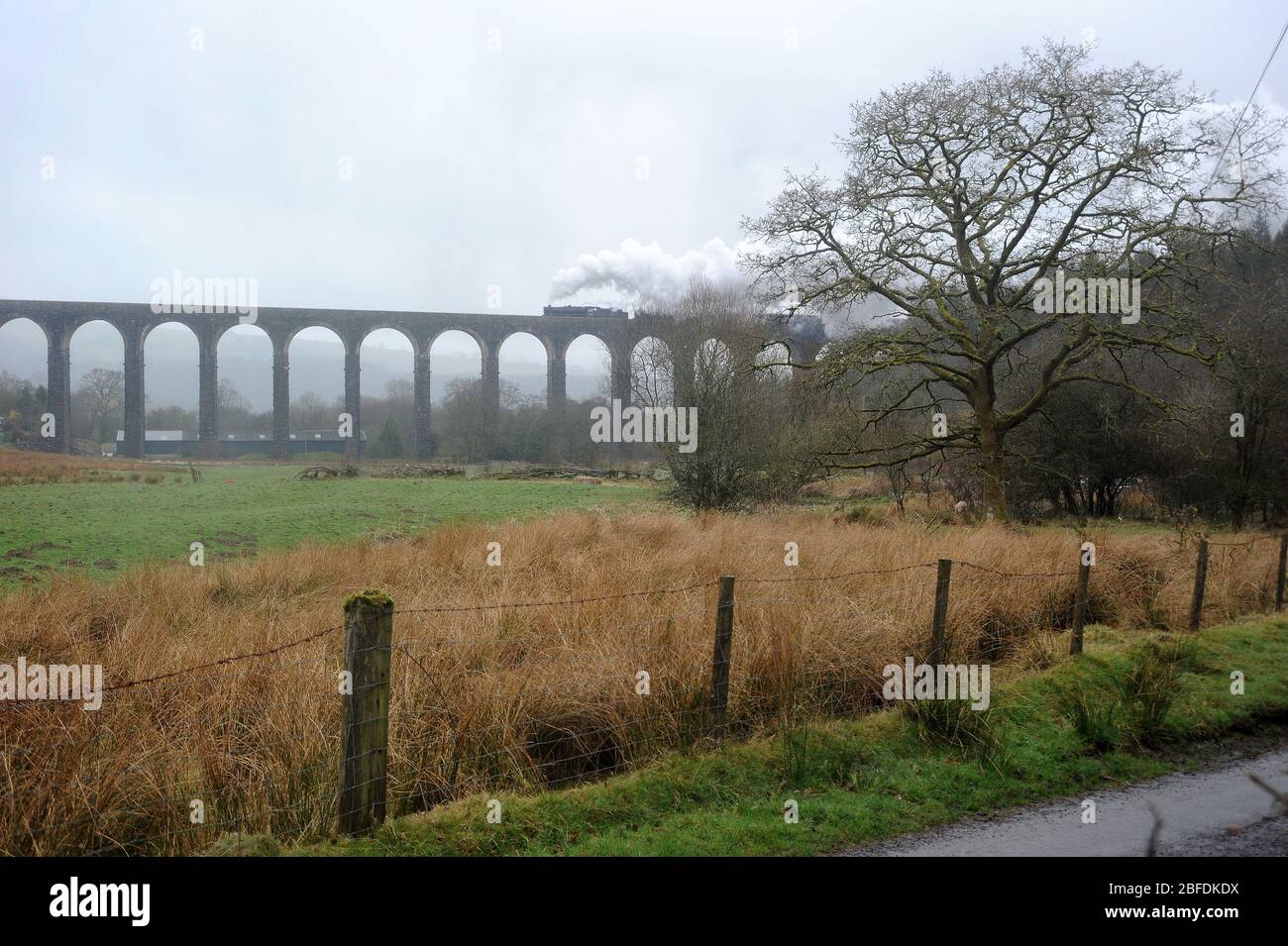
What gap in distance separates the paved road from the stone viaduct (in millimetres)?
49398

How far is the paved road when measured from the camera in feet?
13.3

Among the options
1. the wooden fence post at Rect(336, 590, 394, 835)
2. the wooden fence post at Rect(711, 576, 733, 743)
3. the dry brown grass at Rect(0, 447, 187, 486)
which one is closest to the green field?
the dry brown grass at Rect(0, 447, 187, 486)

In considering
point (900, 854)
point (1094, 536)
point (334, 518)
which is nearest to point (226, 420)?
point (334, 518)

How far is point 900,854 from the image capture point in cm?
403

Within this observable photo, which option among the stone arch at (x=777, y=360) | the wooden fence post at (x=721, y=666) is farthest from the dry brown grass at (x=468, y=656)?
the stone arch at (x=777, y=360)

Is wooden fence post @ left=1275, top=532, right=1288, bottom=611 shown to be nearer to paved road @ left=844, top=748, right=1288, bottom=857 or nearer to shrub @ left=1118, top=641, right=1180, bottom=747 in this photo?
shrub @ left=1118, top=641, right=1180, bottom=747

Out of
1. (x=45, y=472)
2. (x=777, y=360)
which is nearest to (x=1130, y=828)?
(x=777, y=360)

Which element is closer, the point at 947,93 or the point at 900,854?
the point at 900,854

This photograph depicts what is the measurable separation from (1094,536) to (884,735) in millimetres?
7201

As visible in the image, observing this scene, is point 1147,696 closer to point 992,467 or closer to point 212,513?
point 992,467

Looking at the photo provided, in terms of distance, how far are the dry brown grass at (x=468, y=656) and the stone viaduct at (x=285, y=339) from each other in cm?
4461

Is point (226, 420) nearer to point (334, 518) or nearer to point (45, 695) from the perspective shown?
point (334, 518)
